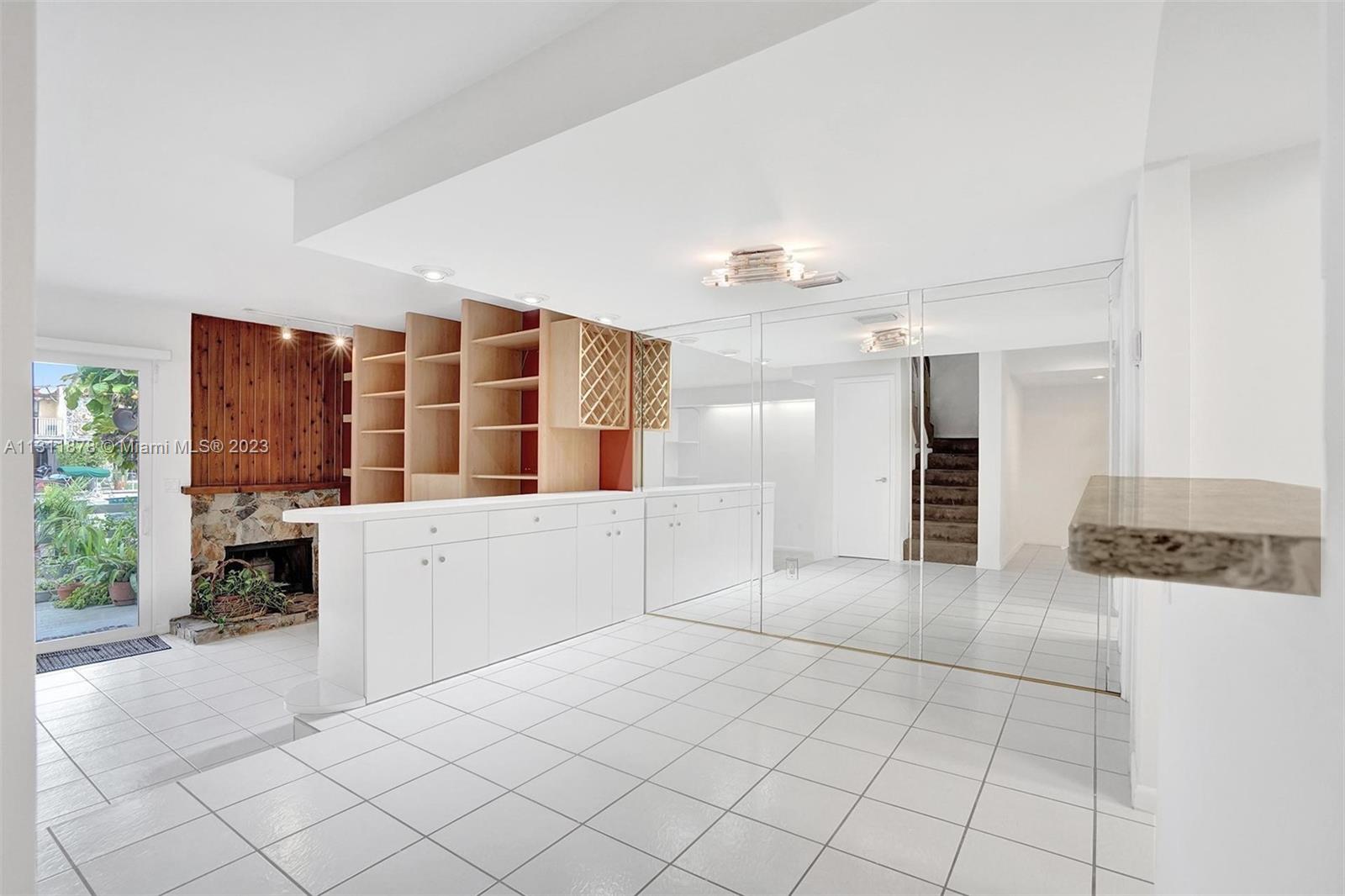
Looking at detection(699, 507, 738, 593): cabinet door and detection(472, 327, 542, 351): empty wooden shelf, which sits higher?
detection(472, 327, 542, 351): empty wooden shelf

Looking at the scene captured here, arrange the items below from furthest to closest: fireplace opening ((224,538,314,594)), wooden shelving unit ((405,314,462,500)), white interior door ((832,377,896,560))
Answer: fireplace opening ((224,538,314,594)) → wooden shelving unit ((405,314,462,500)) → white interior door ((832,377,896,560))

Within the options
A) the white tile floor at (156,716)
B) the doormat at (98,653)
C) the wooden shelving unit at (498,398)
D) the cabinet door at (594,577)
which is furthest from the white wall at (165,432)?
the cabinet door at (594,577)

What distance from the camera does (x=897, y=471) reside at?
4.16 m

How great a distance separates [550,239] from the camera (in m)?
2.96

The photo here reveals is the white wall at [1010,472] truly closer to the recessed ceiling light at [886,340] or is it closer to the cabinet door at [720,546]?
the recessed ceiling light at [886,340]

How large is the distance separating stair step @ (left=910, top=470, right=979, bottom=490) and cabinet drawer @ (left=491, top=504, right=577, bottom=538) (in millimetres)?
2249

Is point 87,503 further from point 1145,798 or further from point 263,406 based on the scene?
point 1145,798

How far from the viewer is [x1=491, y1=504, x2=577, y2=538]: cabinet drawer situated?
12.9ft

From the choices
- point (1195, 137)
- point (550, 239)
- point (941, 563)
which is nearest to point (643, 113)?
point (550, 239)

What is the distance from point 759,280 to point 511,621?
8.16 ft

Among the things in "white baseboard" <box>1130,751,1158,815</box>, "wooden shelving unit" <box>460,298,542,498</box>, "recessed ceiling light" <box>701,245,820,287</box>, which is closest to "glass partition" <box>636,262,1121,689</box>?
"wooden shelving unit" <box>460,298,542,498</box>

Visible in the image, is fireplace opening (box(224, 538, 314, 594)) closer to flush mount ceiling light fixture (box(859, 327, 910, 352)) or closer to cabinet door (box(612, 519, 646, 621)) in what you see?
cabinet door (box(612, 519, 646, 621))

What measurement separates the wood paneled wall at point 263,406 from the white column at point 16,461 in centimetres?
529

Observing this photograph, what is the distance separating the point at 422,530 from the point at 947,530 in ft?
10.2
